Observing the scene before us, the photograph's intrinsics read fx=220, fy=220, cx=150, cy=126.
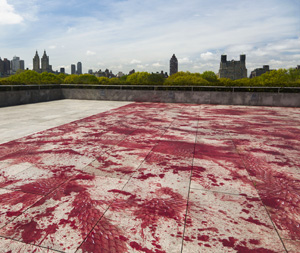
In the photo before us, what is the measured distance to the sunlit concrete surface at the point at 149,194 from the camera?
2740 millimetres

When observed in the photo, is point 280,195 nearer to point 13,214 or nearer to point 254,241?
point 254,241

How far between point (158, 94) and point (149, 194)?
15419 millimetres

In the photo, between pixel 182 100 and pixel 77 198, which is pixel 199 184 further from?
pixel 182 100

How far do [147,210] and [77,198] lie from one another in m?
1.22

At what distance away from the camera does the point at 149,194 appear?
380 centimetres

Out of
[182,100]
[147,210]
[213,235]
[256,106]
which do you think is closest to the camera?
[213,235]

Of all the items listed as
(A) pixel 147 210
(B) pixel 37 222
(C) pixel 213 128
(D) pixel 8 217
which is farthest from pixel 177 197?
(C) pixel 213 128

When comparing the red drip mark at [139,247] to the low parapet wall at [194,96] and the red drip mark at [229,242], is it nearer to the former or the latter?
the red drip mark at [229,242]

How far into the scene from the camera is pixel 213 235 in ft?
9.28

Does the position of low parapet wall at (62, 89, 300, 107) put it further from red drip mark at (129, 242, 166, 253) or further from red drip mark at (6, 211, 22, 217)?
red drip mark at (129, 242, 166, 253)

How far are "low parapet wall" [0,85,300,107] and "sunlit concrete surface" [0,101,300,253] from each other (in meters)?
10.4

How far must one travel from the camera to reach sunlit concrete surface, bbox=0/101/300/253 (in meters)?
2.74

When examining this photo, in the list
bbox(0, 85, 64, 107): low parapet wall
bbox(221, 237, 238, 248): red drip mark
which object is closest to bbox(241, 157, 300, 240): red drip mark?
bbox(221, 237, 238, 248): red drip mark

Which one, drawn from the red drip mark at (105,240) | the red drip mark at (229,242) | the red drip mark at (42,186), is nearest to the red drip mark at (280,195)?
the red drip mark at (229,242)
